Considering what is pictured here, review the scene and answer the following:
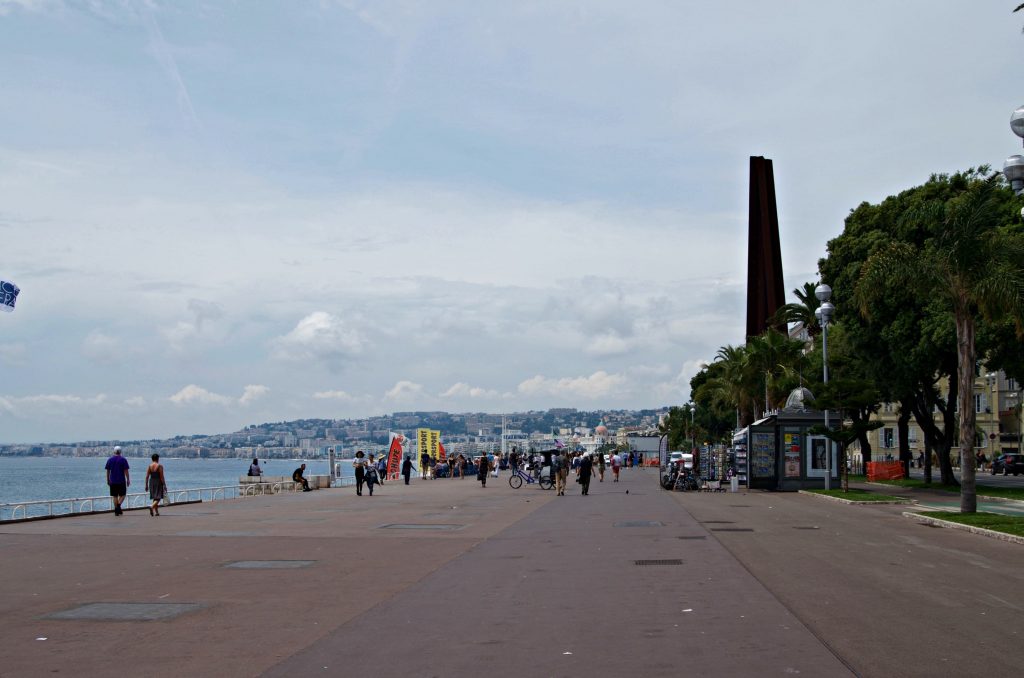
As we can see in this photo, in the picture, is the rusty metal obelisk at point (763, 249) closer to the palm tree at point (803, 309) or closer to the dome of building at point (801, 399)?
the palm tree at point (803, 309)

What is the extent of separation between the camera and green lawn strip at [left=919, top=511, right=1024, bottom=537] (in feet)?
66.5

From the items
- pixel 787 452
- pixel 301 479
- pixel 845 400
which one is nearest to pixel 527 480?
pixel 301 479

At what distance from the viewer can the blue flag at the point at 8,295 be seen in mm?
23634

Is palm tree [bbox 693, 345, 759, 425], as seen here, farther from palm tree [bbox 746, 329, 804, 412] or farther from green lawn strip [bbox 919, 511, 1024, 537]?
green lawn strip [bbox 919, 511, 1024, 537]

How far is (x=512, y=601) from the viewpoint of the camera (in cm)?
1155

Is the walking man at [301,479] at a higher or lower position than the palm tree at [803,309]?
lower

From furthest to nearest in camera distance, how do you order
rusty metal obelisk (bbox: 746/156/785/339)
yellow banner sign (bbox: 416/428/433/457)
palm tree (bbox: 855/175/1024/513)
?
rusty metal obelisk (bbox: 746/156/785/339), yellow banner sign (bbox: 416/428/433/457), palm tree (bbox: 855/175/1024/513)

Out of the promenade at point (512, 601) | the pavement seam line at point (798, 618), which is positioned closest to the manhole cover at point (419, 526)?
the promenade at point (512, 601)

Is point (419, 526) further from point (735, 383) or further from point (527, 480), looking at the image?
point (735, 383)

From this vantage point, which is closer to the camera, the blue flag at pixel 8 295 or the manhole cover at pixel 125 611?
the manhole cover at pixel 125 611

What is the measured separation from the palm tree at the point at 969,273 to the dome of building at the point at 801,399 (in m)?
13.0

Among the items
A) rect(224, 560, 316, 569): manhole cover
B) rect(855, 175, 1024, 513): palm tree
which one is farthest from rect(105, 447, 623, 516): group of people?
rect(855, 175, 1024, 513): palm tree

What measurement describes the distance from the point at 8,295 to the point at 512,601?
1712cm

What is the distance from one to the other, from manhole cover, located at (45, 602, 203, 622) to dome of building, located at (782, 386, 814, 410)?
31554mm
